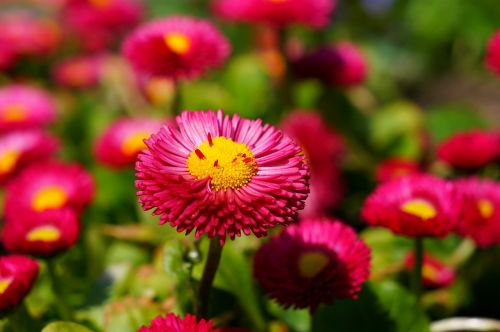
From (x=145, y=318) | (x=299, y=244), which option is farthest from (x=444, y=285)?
(x=145, y=318)

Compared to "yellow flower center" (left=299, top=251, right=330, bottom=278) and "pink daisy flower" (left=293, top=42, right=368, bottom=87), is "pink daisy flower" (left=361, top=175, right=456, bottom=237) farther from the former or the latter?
"pink daisy flower" (left=293, top=42, right=368, bottom=87)

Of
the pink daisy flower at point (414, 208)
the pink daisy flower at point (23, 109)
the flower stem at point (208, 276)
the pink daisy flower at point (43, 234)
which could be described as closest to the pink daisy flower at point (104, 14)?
the pink daisy flower at point (23, 109)

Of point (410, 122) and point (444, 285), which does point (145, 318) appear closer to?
point (444, 285)

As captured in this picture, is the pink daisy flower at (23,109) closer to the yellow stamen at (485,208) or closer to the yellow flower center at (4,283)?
the yellow flower center at (4,283)

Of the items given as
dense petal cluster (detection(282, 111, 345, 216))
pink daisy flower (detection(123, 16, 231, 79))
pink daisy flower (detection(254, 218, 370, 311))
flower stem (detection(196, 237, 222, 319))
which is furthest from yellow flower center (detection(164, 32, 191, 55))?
flower stem (detection(196, 237, 222, 319))

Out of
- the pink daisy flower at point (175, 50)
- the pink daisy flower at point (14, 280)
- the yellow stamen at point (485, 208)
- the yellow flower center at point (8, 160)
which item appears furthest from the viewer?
the yellow flower center at point (8, 160)

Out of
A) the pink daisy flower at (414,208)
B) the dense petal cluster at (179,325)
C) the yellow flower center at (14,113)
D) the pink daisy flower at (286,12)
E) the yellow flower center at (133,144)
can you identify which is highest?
the pink daisy flower at (286,12)
